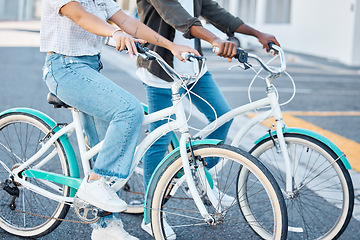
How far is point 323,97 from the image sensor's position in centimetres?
970

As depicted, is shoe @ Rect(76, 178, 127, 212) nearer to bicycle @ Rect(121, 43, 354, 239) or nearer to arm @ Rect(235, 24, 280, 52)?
bicycle @ Rect(121, 43, 354, 239)

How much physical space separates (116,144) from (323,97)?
7.38 m

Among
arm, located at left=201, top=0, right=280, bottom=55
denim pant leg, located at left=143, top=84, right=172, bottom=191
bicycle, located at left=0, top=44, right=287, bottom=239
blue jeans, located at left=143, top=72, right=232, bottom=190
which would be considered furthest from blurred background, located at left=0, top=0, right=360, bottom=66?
bicycle, located at left=0, top=44, right=287, bottom=239

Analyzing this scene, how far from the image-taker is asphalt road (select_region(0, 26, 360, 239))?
151 inches

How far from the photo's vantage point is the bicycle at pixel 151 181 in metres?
2.81

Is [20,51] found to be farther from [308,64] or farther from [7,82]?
[308,64]

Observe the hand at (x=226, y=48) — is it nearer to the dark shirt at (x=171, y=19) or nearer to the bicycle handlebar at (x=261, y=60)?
the bicycle handlebar at (x=261, y=60)

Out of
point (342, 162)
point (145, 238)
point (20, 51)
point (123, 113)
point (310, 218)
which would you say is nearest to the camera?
point (123, 113)


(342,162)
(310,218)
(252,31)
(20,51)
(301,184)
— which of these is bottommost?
(20,51)

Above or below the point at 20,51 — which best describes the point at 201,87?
above

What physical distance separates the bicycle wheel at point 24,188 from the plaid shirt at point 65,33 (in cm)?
Result: 57

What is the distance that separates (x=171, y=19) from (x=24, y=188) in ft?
4.88

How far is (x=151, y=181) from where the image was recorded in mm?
2912

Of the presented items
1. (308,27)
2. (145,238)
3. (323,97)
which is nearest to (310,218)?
(145,238)
